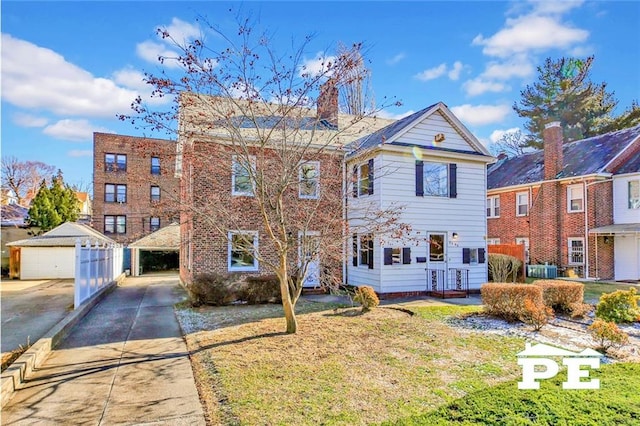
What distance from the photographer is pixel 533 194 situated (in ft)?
70.5

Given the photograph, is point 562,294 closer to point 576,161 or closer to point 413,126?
point 413,126

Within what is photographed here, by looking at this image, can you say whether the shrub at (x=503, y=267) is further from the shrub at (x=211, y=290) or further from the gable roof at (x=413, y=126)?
the shrub at (x=211, y=290)

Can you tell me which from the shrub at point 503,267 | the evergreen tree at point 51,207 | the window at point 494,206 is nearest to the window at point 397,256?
the shrub at point 503,267

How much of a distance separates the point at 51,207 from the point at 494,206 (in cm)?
2886

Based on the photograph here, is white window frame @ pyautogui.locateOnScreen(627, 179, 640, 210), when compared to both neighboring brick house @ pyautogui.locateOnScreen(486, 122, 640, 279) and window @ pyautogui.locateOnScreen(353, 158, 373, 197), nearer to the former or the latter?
neighboring brick house @ pyautogui.locateOnScreen(486, 122, 640, 279)

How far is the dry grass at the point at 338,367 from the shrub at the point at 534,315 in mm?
1140

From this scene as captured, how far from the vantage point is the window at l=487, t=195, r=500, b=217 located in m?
24.1

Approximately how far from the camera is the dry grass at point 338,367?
4.50 m

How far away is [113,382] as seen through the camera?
554 centimetres

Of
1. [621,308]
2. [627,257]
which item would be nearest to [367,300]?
[621,308]

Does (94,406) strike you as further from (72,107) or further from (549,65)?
(549,65)

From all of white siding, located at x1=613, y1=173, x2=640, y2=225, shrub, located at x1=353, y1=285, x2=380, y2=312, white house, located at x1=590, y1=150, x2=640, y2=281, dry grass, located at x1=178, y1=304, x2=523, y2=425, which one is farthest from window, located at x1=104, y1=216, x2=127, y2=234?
white siding, located at x1=613, y1=173, x2=640, y2=225

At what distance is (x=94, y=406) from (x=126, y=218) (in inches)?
1189

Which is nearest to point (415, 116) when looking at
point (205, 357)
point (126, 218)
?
point (205, 357)
